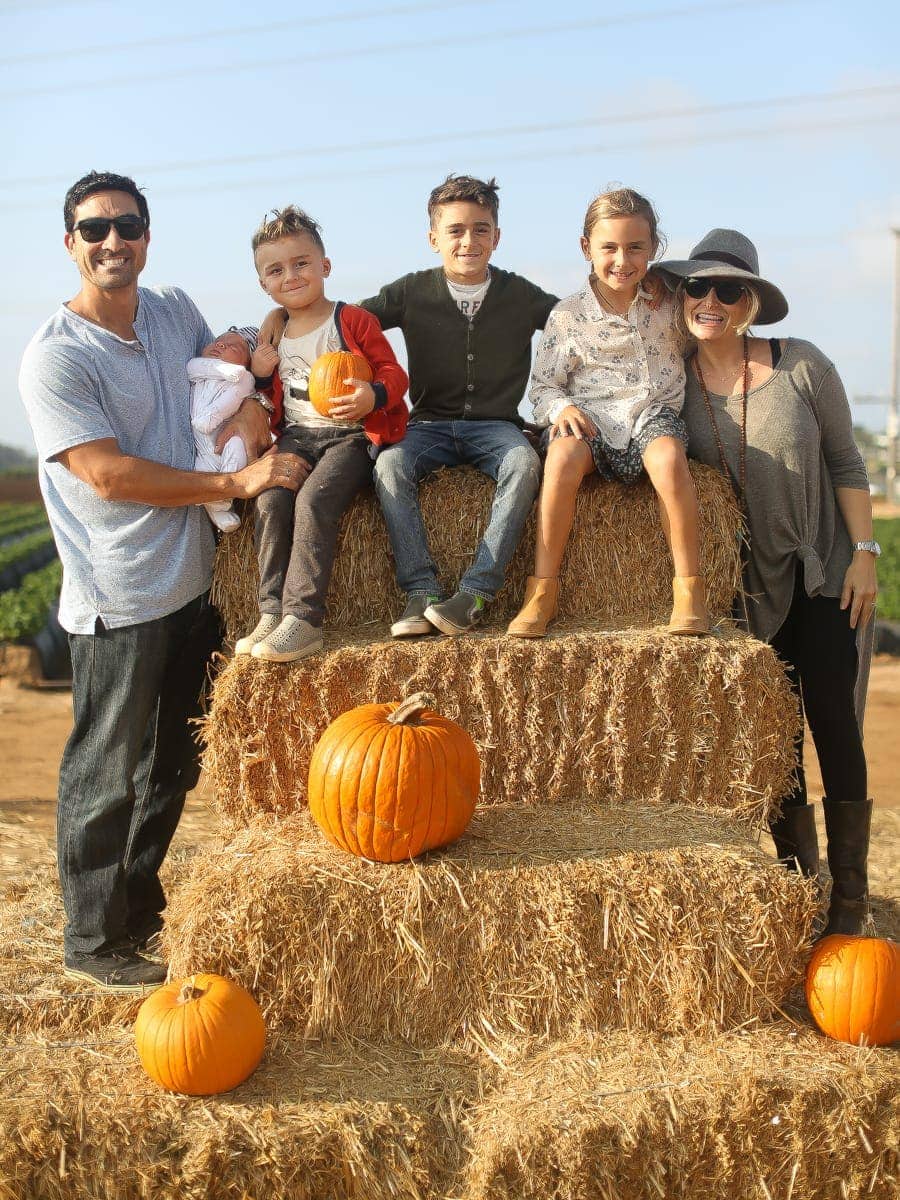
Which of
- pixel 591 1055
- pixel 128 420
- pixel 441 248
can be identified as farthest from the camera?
pixel 441 248

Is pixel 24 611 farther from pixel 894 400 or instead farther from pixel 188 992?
pixel 894 400

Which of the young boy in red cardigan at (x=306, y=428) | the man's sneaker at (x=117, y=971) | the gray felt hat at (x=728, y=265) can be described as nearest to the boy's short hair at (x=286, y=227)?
the young boy in red cardigan at (x=306, y=428)

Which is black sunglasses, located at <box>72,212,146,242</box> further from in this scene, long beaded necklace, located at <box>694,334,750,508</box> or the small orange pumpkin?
long beaded necklace, located at <box>694,334,750,508</box>

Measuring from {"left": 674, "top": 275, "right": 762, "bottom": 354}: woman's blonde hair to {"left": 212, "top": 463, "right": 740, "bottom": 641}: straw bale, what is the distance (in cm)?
51

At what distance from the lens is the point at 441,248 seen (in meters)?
4.69

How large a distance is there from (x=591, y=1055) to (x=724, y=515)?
2020mm

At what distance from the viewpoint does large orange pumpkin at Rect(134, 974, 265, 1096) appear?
10.4 feet

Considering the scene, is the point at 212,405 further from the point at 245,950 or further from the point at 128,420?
the point at 245,950

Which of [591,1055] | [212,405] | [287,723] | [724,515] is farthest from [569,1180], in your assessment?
[212,405]

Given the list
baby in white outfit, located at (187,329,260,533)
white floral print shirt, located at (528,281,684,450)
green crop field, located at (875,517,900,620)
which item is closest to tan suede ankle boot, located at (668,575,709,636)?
white floral print shirt, located at (528,281,684,450)

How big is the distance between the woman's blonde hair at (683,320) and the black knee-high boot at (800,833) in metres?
1.89

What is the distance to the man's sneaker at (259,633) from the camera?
Result: 13.1ft

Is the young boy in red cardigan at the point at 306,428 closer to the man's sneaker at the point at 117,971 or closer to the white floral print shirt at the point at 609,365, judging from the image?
the white floral print shirt at the point at 609,365

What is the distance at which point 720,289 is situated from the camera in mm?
4371
